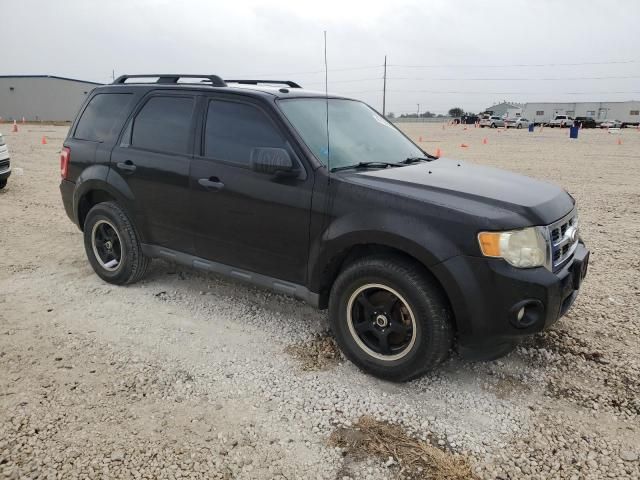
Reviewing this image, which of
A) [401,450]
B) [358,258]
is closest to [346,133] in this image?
[358,258]

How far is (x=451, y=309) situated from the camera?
300cm

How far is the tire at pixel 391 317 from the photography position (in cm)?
295

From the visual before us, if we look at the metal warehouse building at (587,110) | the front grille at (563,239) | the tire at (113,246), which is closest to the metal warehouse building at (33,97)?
the tire at (113,246)

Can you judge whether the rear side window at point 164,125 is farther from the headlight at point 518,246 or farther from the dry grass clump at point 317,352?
the headlight at point 518,246

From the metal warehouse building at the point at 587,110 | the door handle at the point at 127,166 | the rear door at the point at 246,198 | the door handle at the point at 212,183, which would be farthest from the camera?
the metal warehouse building at the point at 587,110

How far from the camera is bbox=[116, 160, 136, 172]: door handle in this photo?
14.3 ft

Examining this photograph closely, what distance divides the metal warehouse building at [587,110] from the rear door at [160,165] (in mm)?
85314

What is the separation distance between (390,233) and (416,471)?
4.31ft

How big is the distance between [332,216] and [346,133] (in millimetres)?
915

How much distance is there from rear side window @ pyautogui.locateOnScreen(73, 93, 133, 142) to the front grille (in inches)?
148

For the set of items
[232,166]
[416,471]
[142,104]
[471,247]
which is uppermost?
[142,104]

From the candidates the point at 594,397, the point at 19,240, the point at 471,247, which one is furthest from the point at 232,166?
the point at 19,240

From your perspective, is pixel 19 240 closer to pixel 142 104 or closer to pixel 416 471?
pixel 142 104

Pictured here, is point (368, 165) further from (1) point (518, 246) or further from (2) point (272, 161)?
(1) point (518, 246)
